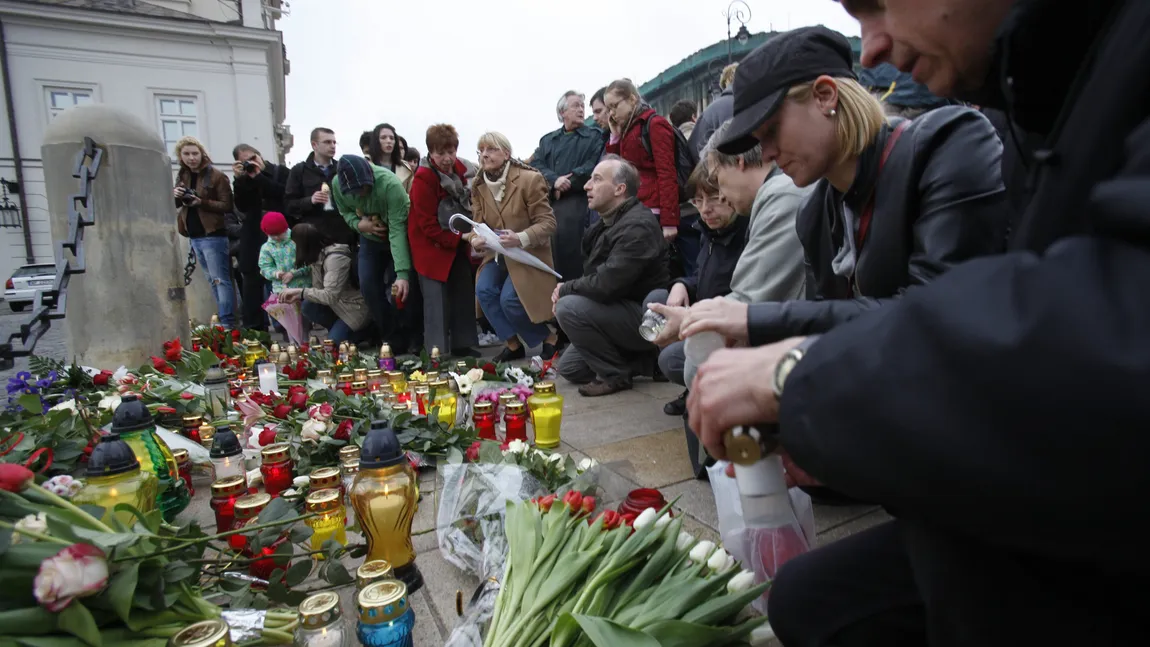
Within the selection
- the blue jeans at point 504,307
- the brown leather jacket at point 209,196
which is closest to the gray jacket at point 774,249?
the blue jeans at point 504,307

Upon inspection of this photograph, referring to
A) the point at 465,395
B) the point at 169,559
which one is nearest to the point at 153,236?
the point at 465,395

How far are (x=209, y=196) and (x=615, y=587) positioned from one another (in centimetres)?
773

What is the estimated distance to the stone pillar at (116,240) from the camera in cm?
505

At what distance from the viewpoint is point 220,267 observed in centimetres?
772

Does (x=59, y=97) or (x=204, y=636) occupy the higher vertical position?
(x=59, y=97)

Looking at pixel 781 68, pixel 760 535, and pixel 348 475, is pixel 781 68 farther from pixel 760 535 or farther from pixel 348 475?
pixel 348 475

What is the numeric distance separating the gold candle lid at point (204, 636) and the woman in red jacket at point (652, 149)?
4.28 metres

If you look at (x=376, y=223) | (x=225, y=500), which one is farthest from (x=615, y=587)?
(x=376, y=223)

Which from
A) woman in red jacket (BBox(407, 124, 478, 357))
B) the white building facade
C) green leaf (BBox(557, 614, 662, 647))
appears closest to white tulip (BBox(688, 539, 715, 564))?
green leaf (BBox(557, 614, 662, 647))

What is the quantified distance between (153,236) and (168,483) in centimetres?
410

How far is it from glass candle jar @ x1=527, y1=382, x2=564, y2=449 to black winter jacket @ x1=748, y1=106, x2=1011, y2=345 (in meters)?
1.38

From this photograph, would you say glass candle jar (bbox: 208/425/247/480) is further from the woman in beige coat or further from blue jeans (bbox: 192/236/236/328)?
blue jeans (bbox: 192/236/236/328)

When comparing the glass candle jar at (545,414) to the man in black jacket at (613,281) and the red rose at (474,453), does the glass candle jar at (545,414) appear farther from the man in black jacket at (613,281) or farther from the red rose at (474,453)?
the man in black jacket at (613,281)

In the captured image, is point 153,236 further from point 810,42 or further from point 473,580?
point 810,42
